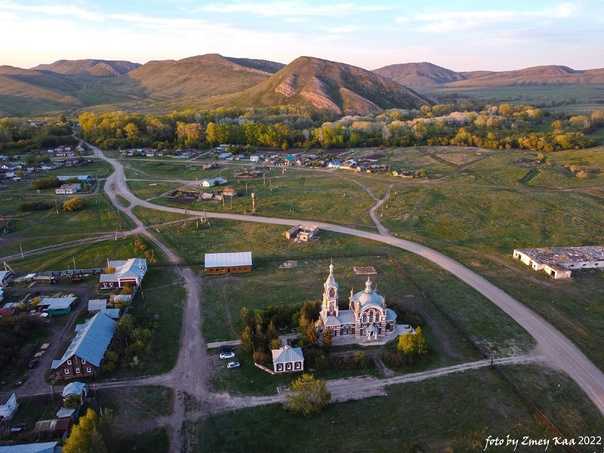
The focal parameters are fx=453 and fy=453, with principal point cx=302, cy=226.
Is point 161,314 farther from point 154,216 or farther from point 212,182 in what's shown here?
point 212,182

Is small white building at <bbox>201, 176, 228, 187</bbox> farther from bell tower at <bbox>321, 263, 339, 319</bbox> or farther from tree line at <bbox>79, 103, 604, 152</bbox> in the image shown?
bell tower at <bbox>321, 263, 339, 319</bbox>

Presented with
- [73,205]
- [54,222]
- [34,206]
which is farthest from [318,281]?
[34,206]

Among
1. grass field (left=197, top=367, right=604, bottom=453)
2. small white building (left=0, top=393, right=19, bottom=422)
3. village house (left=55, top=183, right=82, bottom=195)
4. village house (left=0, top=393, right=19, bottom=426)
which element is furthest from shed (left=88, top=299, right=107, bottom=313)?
village house (left=55, top=183, right=82, bottom=195)


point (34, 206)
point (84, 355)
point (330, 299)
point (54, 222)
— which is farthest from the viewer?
point (34, 206)

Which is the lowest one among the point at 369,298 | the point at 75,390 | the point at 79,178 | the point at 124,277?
the point at 75,390

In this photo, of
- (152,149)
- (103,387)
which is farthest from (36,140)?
(103,387)
